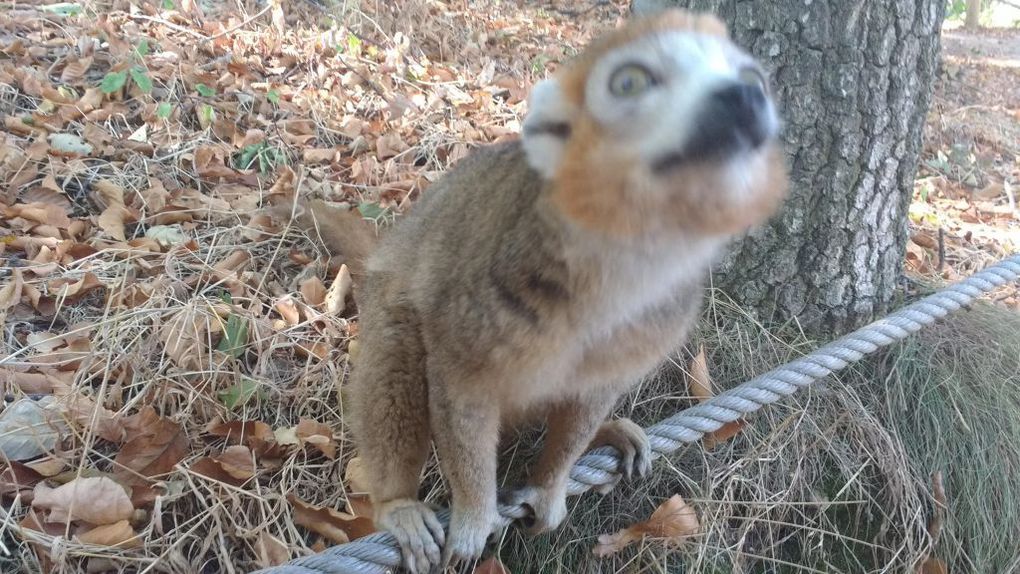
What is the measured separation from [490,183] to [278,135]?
2949mm

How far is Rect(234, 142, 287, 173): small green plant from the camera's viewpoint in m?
4.57

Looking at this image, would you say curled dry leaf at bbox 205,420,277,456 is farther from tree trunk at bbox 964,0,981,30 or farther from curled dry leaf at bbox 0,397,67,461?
tree trunk at bbox 964,0,981,30

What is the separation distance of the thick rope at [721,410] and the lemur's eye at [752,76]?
1370mm

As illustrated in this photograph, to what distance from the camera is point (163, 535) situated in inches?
98.9

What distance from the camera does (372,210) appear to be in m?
4.32

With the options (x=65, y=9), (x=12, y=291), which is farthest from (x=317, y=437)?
(x=65, y=9)

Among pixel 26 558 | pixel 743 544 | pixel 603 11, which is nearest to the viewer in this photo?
pixel 26 558

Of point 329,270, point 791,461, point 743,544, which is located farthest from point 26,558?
point 791,461

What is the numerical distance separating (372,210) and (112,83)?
6.66 feet

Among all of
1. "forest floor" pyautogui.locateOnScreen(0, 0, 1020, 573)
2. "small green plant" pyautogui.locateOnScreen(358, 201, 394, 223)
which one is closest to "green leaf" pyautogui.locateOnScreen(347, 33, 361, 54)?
"forest floor" pyautogui.locateOnScreen(0, 0, 1020, 573)

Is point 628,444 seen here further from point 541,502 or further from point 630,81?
point 630,81

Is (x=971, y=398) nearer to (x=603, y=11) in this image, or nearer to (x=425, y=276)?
(x=425, y=276)

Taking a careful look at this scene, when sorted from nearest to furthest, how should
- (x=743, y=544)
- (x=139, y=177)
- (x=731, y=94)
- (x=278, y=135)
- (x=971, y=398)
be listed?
1. (x=731, y=94)
2. (x=743, y=544)
3. (x=971, y=398)
4. (x=139, y=177)
5. (x=278, y=135)

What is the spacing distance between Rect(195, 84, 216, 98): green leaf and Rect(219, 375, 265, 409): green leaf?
2737mm
